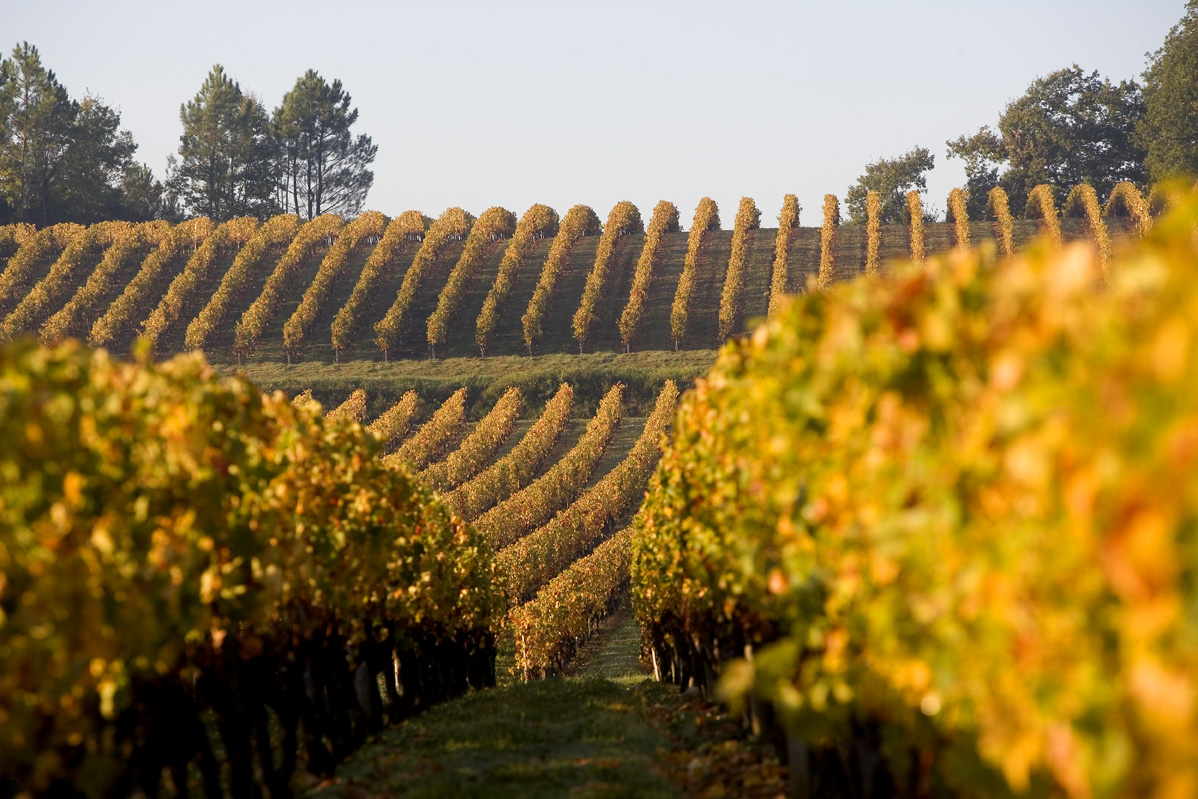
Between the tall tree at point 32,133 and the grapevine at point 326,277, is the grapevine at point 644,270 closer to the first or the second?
the grapevine at point 326,277

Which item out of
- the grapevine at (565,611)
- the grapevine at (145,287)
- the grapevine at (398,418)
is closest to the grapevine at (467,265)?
the grapevine at (398,418)

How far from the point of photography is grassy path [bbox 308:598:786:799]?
11727mm

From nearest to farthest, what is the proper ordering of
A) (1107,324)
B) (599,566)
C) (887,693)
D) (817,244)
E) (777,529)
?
(1107,324), (887,693), (777,529), (599,566), (817,244)

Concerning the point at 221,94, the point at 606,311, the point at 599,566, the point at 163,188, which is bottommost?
the point at 599,566

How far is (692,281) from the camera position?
89.1 meters

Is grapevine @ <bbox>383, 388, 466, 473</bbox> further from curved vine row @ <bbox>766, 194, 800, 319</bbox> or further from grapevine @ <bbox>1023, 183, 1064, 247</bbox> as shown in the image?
grapevine @ <bbox>1023, 183, 1064, 247</bbox>

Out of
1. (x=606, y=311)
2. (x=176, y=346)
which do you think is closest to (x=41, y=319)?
(x=176, y=346)

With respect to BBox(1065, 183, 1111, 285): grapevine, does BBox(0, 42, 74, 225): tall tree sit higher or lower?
higher

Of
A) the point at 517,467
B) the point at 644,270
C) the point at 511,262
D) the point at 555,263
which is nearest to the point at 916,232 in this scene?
the point at 644,270

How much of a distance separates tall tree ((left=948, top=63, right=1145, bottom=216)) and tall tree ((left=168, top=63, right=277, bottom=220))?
263ft

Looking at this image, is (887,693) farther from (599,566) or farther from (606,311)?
(606,311)

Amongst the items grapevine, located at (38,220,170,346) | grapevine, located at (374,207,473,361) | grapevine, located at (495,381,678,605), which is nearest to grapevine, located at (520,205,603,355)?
grapevine, located at (374,207,473,361)

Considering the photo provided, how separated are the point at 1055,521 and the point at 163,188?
14597cm

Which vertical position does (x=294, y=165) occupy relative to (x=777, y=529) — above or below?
above
